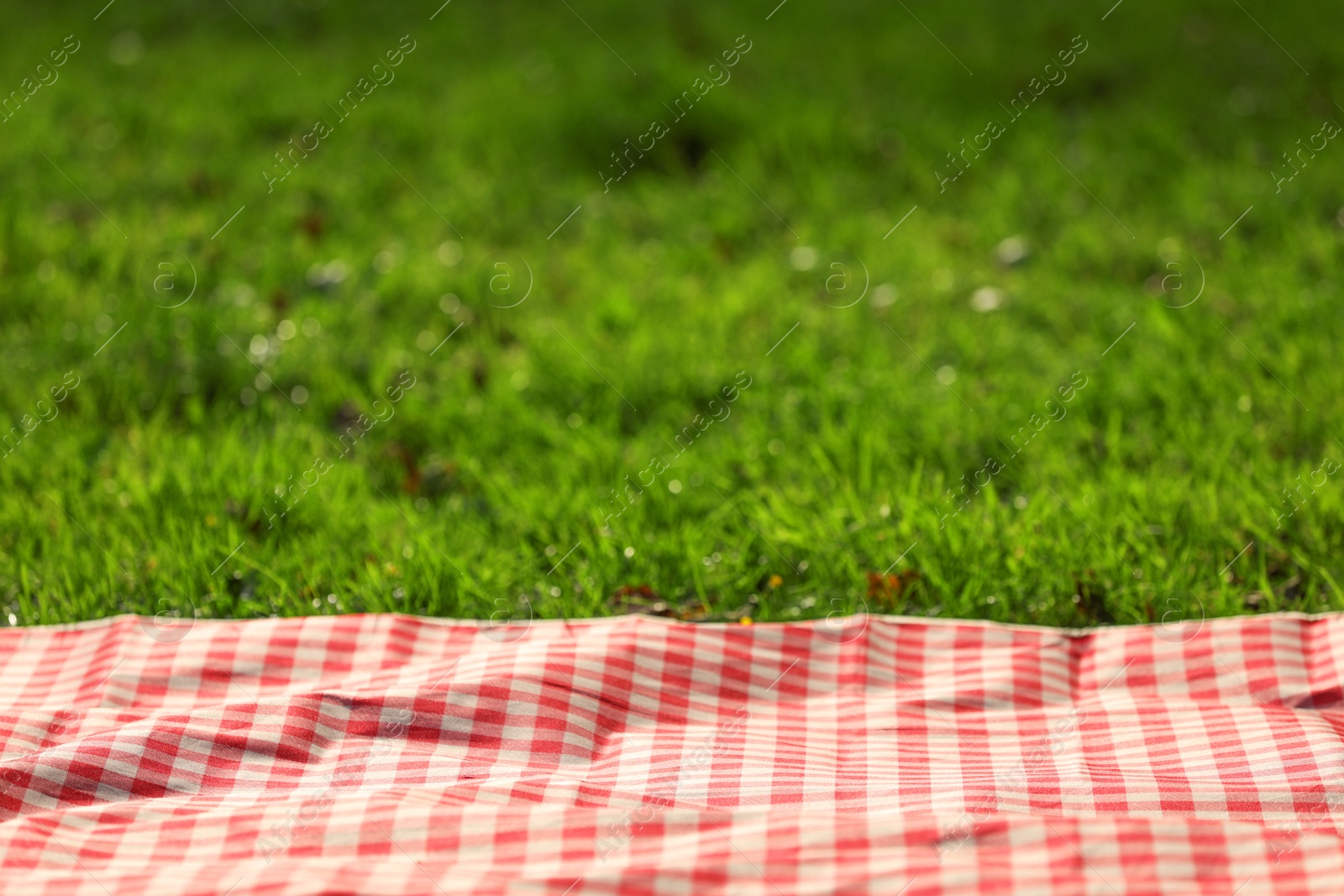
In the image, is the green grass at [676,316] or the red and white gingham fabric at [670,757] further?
the green grass at [676,316]

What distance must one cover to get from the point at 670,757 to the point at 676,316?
6.68 ft

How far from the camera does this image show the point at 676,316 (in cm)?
377

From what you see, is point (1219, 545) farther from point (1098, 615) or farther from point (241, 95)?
point (241, 95)

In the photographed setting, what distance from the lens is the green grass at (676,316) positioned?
2686 mm

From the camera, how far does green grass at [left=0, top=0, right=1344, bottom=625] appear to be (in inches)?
106

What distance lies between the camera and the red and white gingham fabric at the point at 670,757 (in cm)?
156

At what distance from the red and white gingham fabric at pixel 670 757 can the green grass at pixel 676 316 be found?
268 mm

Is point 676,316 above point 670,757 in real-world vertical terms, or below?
above

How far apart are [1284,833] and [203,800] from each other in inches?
62.9

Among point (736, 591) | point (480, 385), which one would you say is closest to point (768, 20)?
point (480, 385)

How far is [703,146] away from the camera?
472 centimetres

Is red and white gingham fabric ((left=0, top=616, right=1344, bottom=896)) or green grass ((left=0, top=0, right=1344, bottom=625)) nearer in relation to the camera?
red and white gingham fabric ((left=0, top=616, right=1344, bottom=896))

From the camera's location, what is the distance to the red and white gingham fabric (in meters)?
1.56

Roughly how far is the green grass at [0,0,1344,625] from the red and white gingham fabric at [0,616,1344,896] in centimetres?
27
